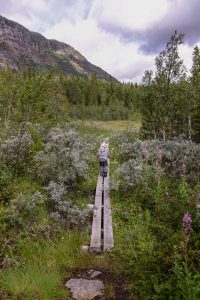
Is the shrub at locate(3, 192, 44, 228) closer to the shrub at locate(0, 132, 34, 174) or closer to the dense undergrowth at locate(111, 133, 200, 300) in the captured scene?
the dense undergrowth at locate(111, 133, 200, 300)

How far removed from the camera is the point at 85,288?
6.12m

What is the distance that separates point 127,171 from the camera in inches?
476

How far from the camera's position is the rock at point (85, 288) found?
19.3ft

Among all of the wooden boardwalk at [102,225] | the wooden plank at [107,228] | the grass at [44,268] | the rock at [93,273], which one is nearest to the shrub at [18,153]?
the wooden boardwalk at [102,225]

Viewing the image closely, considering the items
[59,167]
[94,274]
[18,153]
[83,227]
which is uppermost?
[18,153]

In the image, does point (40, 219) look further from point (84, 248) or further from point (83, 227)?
point (84, 248)

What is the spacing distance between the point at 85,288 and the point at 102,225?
3.15 meters

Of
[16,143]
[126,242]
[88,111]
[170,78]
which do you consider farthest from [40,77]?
[88,111]

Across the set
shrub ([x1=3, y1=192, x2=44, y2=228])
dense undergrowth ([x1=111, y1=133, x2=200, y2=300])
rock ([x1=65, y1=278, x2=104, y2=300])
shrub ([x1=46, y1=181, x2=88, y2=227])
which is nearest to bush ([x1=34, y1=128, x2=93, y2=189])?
shrub ([x1=46, y1=181, x2=88, y2=227])

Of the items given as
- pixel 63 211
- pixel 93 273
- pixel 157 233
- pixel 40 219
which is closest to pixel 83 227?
pixel 63 211

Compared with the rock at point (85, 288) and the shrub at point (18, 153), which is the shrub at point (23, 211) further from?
the shrub at point (18, 153)

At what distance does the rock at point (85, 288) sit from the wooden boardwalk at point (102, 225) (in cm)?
126

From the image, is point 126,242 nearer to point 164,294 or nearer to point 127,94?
point 164,294

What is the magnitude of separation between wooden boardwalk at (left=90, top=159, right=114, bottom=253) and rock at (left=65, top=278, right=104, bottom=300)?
126 cm
